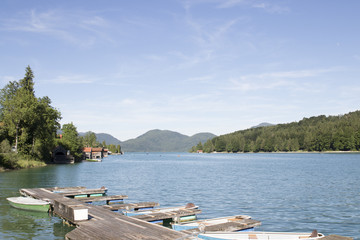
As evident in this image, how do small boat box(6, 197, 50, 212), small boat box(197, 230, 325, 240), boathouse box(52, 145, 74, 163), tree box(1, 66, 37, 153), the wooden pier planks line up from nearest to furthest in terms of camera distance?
small boat box(197, 230, 325, 240) → the wooden pier planks → small boat box(6, 197, 50, 212) → tree box(1, 66, 37, 153) → boathouse box(52, 145, 74, 163)

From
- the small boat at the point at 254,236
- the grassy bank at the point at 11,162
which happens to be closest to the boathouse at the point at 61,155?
the grassy bank at the point at 11,162

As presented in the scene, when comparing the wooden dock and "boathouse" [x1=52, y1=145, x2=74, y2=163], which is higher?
"boathouse" [x1=52, y1=145, x2=74, y2=163]

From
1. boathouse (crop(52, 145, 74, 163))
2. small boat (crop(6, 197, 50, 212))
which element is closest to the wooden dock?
small boat (crop(6, 197, 50, 212))

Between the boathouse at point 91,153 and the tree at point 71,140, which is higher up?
the tree at point 71,140

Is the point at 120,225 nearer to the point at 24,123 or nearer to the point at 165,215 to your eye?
the point at 165,215

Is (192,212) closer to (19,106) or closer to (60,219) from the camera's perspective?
(60,219)

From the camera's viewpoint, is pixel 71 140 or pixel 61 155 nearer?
pixel 61 155

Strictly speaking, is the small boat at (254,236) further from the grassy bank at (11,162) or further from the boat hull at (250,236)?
the grassy bank at (11,162)

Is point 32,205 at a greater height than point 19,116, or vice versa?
point 19,116

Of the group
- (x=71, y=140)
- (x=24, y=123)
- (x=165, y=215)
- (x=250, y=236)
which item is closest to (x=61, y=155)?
(x=71, y=140)

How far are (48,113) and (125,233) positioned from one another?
316ft

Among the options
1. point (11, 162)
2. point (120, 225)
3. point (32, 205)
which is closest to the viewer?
point (120, 225)

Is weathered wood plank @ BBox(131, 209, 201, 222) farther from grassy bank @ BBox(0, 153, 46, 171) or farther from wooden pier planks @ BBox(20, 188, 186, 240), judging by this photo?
grassy bank @ BBox(0, 153, 46, 171)

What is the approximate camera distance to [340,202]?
3584 cm
